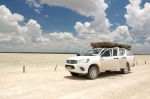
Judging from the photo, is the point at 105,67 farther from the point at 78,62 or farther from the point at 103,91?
the point at 103,91

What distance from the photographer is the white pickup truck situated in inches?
444

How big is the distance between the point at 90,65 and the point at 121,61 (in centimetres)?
318

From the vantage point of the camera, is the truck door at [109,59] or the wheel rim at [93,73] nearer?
the wheel rim at [93,73]

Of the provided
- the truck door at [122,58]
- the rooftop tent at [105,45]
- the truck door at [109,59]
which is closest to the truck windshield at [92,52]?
the truck door at [109,59]

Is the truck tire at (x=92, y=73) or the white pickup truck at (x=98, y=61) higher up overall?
the white pickup truck at (x=98, y=61)

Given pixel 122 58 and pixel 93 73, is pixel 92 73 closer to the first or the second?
pixel 93 73

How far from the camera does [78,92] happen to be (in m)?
7.85

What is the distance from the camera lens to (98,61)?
11773mm

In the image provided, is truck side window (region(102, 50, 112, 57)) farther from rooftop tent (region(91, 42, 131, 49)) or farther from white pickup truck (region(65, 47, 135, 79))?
rooftop tent (region(91, 42, 131, 49))

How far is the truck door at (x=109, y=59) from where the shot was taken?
12164 mm

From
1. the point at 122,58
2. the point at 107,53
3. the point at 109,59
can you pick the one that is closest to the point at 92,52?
the point at 107,53

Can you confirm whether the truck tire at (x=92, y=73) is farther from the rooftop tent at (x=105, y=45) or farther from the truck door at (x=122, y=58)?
the truck door at (x=122, y=58)

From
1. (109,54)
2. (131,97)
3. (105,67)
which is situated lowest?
(131,97)

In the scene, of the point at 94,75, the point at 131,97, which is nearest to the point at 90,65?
the point at 94,75
